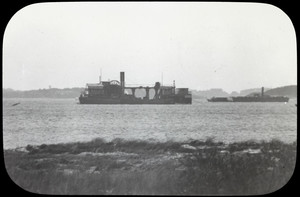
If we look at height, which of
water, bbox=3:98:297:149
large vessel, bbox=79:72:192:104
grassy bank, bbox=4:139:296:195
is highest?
large vessel, bbox=79:72:192:104

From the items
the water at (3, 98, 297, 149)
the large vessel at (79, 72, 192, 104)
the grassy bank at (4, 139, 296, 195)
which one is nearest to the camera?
the grassy bank at (4, 139, 296, 195)

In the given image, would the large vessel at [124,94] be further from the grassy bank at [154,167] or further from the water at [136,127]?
the grassy bank at [154,167]

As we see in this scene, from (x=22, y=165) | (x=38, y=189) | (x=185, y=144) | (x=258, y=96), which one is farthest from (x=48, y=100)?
(x=258, y=96)

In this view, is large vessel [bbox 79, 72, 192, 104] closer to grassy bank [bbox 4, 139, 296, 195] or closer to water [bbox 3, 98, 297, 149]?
water [bbox 3, 98, 297, 149]

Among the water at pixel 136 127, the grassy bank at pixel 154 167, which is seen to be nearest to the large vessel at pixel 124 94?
the water at pixel 136 127

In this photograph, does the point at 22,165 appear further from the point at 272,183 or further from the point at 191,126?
the point at 272,183

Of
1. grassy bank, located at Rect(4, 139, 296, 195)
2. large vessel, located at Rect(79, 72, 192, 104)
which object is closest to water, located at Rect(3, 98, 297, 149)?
grassy bank, located at Rect(4, 139, 296, 195)

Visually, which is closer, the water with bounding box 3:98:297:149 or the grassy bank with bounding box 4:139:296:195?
the grassy bank with bounding box 4:139:296:195

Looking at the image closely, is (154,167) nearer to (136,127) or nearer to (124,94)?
(136,127)
